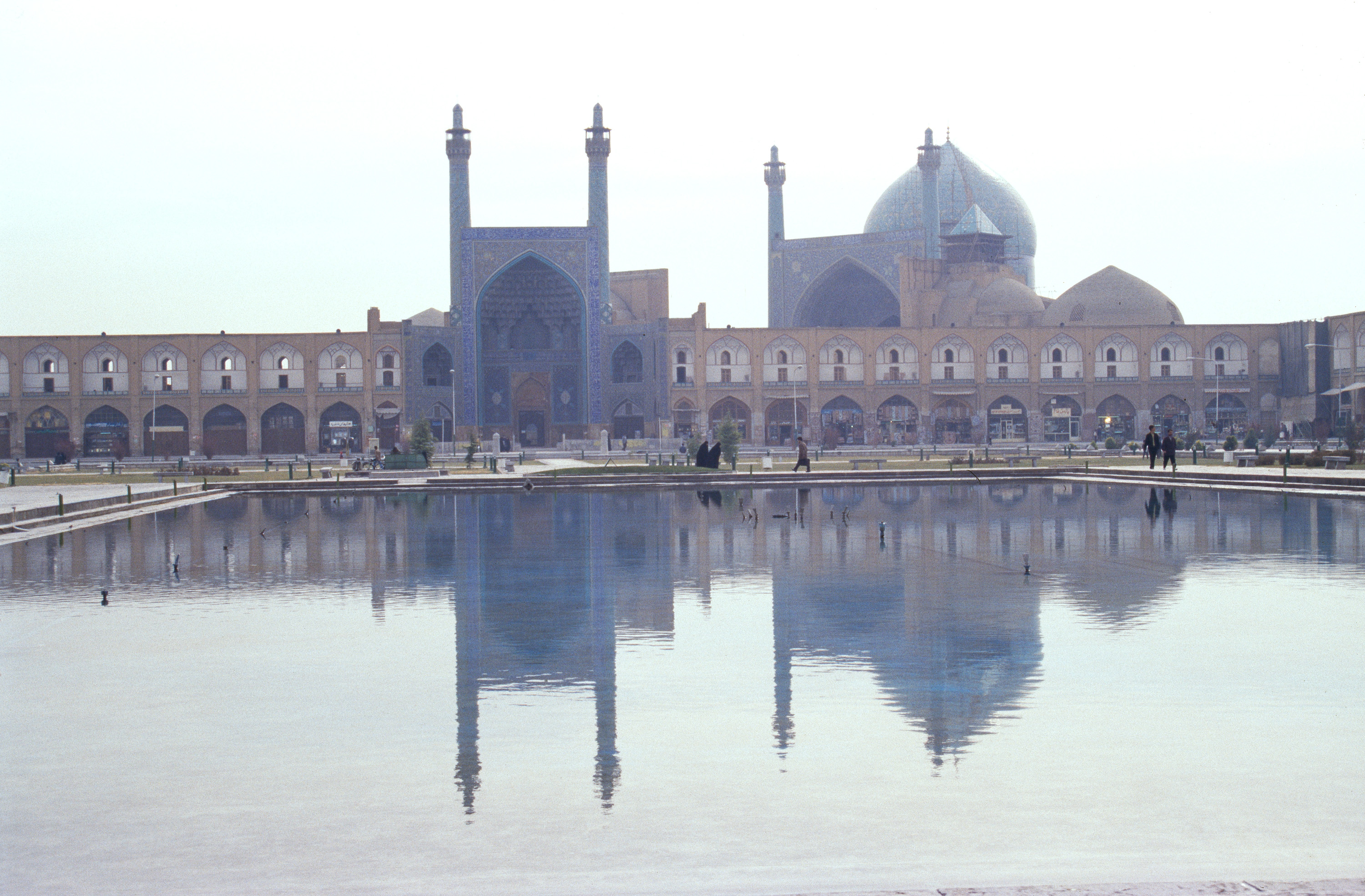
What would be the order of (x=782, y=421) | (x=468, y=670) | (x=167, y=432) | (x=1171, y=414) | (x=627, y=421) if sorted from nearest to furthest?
(x=468, y=670) → (x=167, y=432) → (x=1171, y=414) → (x=782, y=421) → (x=627, y=421)

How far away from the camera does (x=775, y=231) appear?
2724 inches

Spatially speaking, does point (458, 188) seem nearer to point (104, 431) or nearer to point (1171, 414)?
point (104, 431)

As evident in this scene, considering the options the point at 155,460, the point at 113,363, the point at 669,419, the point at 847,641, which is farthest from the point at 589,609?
the point at 113,363

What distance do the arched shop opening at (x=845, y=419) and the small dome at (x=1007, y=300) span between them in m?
7.86

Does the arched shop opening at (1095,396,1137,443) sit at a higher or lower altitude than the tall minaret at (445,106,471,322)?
lower

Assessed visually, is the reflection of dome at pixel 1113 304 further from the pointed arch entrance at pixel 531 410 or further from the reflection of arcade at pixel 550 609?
the reflection of arcade at pixel 550 609

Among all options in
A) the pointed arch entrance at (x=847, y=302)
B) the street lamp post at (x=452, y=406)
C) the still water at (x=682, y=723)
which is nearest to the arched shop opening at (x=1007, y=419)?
the pointed arch entrance at (x=847, y=302)

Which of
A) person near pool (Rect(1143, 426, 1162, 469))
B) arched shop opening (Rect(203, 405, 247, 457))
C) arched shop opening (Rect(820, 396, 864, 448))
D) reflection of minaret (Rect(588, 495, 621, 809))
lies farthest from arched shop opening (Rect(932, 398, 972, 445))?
reflection of minaret (Rect(588, 495, 621, 809))

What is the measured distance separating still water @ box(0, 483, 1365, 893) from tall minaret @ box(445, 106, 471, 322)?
44.2 m

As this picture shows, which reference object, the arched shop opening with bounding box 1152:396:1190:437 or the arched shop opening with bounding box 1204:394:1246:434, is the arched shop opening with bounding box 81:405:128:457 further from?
the arched shop opening with bounding box 1204:394:1246:434

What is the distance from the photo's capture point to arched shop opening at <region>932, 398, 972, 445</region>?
5931 cm

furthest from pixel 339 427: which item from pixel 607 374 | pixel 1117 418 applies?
pixel 1117 418

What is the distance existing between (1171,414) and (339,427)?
34.5 metres

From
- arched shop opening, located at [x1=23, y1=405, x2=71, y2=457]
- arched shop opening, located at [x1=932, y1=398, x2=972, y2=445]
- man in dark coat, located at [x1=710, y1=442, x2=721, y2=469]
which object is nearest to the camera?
man in dark coat, located at [x1=710, y1=442, x2=721, y2=469]
